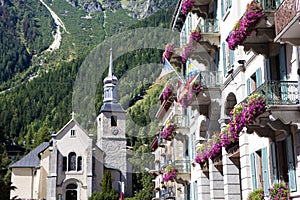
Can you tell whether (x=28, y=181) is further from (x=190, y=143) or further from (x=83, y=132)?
(x=190, y=143)

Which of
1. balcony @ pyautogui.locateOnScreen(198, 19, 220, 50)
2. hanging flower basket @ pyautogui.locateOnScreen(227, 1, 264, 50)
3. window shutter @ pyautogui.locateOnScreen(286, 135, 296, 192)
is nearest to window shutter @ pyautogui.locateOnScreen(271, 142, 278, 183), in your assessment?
window shutter @ pyautogui.locateOnScreen(286, 135, 296, 192)

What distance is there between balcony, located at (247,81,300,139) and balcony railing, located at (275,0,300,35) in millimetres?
1850

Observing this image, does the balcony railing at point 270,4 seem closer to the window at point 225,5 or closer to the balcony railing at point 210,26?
the window at point 225,5

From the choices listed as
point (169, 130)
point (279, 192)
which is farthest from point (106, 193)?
point (279, 192)

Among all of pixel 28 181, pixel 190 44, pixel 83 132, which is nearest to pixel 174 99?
pixel 190 44

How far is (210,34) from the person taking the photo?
21312 mm

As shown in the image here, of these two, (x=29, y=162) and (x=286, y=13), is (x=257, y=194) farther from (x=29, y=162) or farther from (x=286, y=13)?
(x=29, y=162)

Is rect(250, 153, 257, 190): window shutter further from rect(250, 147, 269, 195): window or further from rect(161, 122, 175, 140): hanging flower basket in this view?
rect(161, 122, 175, 140): hanging flower basket

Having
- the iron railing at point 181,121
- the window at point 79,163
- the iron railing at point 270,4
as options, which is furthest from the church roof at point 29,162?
the iron railing at point 270,4

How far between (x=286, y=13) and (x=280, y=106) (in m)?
2.44

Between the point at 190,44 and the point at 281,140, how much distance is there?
8.34 meters

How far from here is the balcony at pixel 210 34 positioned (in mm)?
21359

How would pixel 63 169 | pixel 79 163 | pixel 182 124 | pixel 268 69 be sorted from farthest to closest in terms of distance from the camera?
pixel 79 163, pixel 63 169, pixel 182 124, pixel 268 69

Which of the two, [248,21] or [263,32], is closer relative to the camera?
[248,21]
